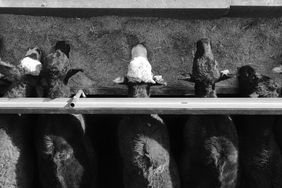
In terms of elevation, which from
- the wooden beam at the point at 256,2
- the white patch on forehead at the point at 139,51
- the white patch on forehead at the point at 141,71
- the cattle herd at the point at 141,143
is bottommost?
the cattle herd at the point at 141,143

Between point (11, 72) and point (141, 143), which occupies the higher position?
point (11, 72)

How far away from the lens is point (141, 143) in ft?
10.8

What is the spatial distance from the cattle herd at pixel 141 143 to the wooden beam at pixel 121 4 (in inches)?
21.3

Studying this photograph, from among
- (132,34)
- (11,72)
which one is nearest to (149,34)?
(132,34)

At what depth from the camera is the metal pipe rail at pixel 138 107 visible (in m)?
3.17

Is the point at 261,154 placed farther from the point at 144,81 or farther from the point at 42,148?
the point at 42,148

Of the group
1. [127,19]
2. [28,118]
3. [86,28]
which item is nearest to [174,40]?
[127,19]

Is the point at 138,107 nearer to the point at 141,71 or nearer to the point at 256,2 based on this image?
the point at 141,71

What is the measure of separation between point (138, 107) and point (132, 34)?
115 cm

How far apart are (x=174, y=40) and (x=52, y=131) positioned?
1.35 m

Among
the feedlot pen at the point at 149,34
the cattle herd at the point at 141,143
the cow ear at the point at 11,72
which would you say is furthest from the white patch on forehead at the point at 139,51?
the cow ear at the point at 11,72

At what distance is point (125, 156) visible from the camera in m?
3.37

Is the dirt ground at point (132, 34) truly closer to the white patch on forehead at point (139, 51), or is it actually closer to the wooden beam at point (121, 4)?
the wooden beam at point (121, 4)

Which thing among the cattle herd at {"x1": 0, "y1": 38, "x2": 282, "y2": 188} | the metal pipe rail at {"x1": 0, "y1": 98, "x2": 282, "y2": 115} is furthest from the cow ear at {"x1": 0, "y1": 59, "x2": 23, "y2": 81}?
the metal pipe rail at {"x1": 0, "y1": 98, "x2": 282, "y2": 115}
